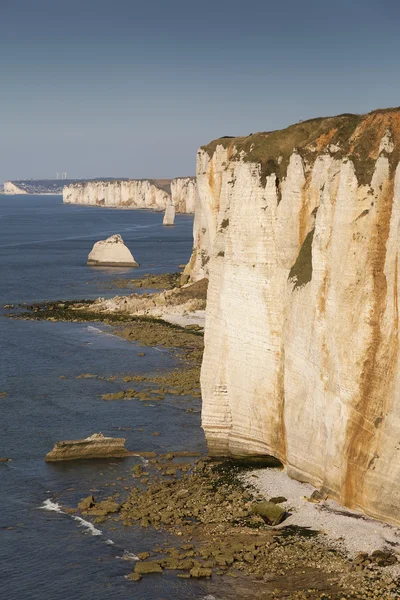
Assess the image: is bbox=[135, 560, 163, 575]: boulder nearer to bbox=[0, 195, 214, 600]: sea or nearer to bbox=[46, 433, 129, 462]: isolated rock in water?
bbox=[0, 195, 214, 600]: sea

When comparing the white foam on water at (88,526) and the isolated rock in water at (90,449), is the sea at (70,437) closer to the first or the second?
the white foam on water at (88,526)

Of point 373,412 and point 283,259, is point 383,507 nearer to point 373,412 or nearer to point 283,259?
point 373,412

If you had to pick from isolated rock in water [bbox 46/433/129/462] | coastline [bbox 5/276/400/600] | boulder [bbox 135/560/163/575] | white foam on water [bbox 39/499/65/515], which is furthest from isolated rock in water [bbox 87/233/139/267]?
boulder [bbox 135/560/163/575]

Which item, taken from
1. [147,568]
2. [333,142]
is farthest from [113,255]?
[147,568]

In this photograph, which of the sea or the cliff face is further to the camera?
the cliff face

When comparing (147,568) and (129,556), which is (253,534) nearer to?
→ (147,568)

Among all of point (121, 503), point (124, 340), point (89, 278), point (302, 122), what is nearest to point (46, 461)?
point (121, 503)
